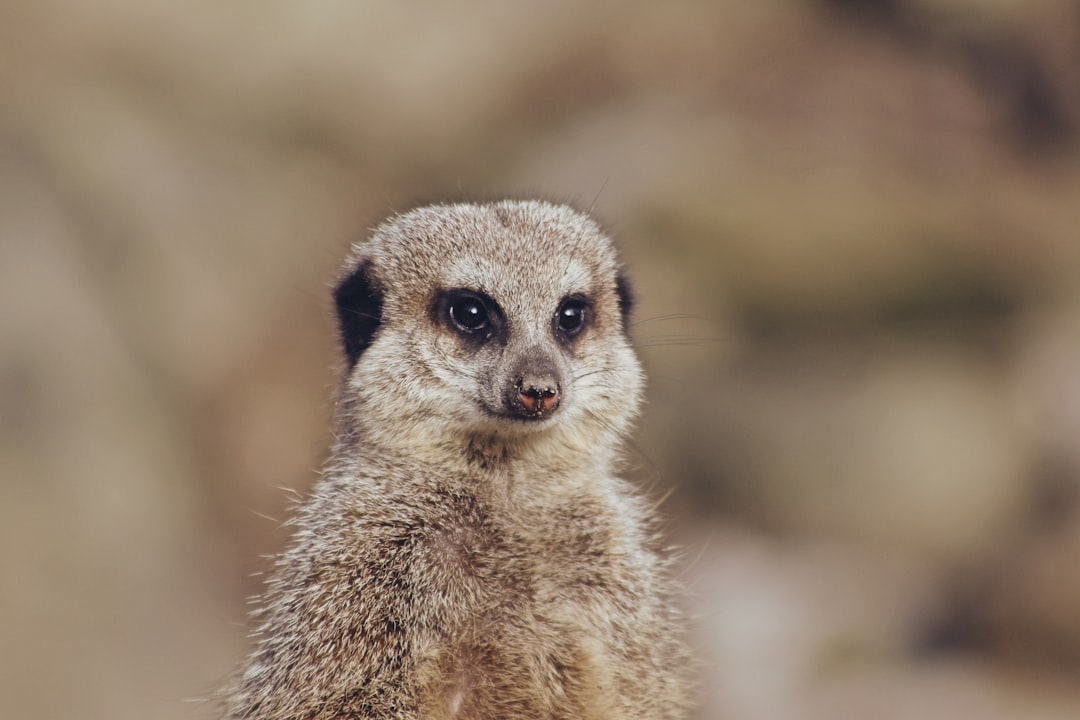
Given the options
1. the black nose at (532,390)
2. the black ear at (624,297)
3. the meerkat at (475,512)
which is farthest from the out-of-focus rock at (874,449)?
the black nose at (532,390)

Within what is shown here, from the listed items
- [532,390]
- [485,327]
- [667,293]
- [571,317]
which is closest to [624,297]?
[571,317]

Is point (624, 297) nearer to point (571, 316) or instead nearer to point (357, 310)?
point (571, 316)

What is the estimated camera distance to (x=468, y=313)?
8.34ft

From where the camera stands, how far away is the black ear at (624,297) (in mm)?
2877

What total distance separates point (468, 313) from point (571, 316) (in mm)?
250

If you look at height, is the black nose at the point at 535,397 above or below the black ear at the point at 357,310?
below

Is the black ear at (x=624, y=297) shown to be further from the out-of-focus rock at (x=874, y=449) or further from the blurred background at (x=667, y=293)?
the out-of-focus rock at (x=874, y=449)

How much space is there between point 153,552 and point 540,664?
356 cm

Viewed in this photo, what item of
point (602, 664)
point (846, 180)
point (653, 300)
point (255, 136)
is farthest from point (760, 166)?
point (602, 664)

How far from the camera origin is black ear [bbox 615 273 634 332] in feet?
9.44

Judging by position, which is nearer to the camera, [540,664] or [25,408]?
[540,664]

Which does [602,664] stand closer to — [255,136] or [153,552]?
[153,552]

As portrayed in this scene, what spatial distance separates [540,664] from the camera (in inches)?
86.5

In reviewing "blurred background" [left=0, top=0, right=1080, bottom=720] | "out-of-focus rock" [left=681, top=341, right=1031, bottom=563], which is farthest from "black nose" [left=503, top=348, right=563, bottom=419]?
"out-of-focus rock" [left=681, top=341, right=1031, bottom=563]
